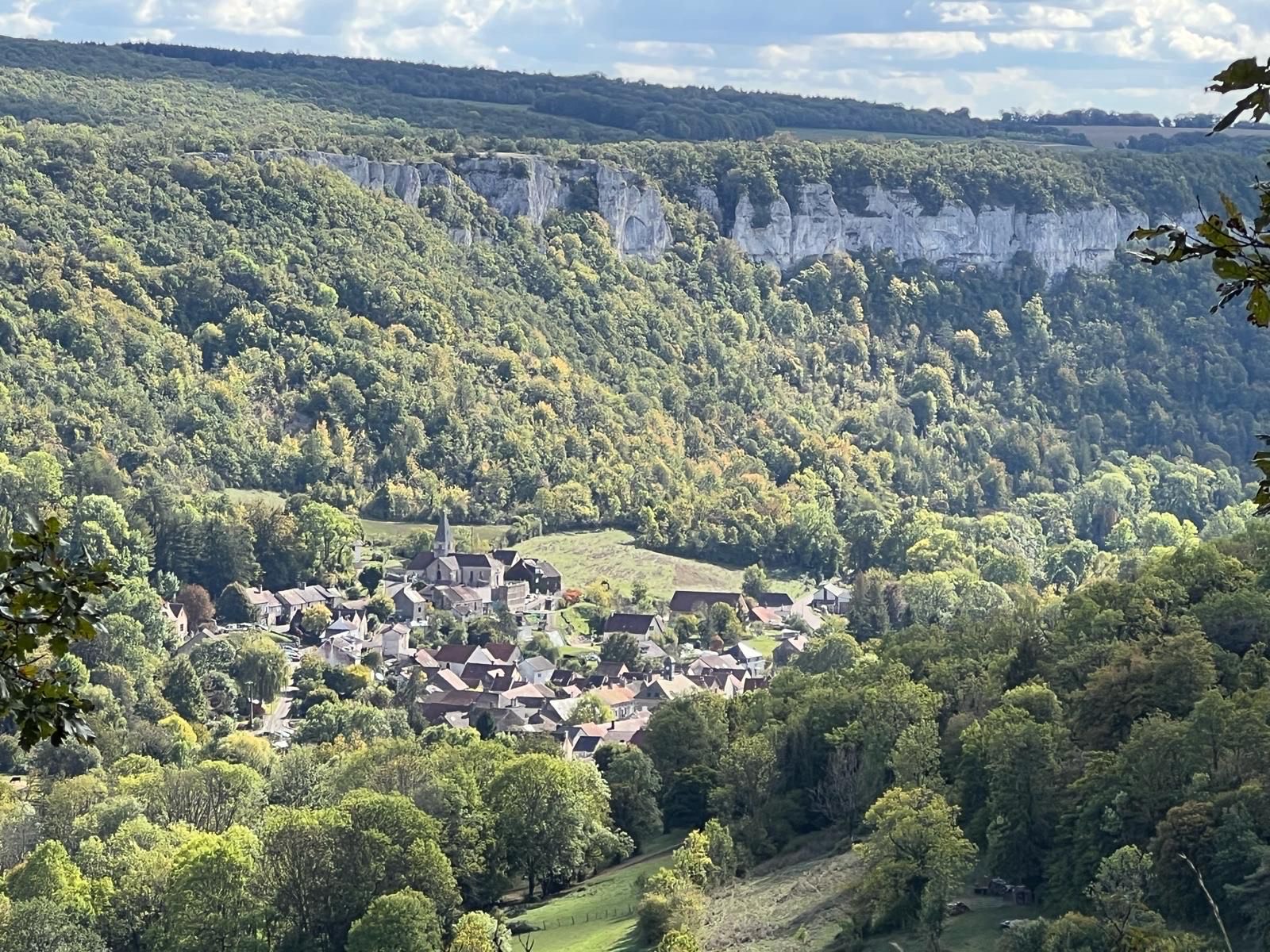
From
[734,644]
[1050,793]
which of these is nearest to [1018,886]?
[1050,793]

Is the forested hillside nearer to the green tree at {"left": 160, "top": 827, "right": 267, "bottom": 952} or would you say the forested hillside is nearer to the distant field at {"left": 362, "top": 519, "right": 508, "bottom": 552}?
the green tree at {"left": 160, "top": 827, "right": 267, "bottom": 952}

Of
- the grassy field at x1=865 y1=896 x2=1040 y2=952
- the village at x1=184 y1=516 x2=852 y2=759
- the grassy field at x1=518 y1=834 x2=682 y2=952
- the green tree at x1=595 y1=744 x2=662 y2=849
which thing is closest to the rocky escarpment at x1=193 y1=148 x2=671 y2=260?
the village at x1=184 y1=516 x2=852 y2=759

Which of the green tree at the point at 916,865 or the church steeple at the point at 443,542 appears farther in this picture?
the church steeple at the point at 443,542

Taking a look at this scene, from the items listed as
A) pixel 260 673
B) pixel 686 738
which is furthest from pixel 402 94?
pixel 686 738

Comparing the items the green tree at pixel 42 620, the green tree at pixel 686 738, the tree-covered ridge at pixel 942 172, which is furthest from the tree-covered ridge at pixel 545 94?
the green tree at pixel 42 620

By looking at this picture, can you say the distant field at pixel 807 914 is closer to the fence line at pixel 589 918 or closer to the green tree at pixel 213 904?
the fence line at pixel 589 918

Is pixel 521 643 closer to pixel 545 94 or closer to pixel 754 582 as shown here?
pixel 754 582

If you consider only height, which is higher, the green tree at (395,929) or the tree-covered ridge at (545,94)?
the tree-covered ridge at (545,94)

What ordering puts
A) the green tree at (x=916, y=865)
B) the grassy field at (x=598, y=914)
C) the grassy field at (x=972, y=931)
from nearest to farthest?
1. the grassy field at (x=972, y=931)
2. the green tree at (x=916, y=865)
3. the grassy field at (x=598, y=914)

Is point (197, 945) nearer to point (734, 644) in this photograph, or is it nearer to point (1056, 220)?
point (734, 644)
